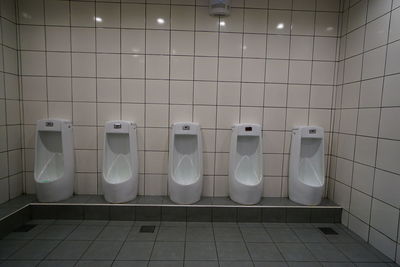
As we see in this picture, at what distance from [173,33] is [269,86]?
115cm

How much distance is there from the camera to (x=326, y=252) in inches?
65.9

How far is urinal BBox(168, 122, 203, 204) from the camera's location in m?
2.05

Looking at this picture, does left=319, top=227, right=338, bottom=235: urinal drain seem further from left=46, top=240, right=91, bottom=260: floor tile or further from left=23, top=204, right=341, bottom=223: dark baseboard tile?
left=46, top=240, right=91, bottom=260: floor tile

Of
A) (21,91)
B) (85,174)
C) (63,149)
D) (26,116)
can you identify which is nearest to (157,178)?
(85,174)

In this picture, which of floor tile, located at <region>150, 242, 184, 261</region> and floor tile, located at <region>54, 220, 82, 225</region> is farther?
floor tile, located at <region>54, 220, 82, 225</region>

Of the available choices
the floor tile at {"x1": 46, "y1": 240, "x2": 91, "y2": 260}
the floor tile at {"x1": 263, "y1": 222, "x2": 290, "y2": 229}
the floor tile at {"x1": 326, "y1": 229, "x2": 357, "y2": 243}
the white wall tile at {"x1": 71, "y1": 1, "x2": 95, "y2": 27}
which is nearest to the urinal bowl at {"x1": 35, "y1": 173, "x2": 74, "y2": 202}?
the floor tile at {"x1": 46, "y1": 240, "x2": 91, "y2": 260}

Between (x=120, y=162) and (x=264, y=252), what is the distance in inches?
62.1

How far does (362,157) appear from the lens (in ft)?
6.22

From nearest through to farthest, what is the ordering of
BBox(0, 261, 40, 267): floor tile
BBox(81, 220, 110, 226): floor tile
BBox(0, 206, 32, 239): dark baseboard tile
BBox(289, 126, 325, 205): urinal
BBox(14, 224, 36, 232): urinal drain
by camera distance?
BBox(0, 261, 40, 267): floor tile < BBox(0, 206, 32, 239): dark baseboard tile < BBox(14, 224, 36, 232): urinal drain < BBox(81, 220, 110, 226): floor tile < BBox(289, 126, 325, 205): urinal

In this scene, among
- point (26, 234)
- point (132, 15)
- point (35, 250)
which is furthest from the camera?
point (132, 15)

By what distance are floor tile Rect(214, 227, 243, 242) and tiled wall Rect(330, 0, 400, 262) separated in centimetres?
110

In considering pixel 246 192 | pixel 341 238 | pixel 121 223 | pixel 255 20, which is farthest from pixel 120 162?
pixel 341 238

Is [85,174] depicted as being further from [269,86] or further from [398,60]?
[398,60]

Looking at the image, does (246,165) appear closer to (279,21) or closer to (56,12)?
Answer: (279,21)
